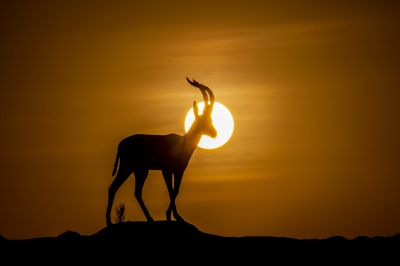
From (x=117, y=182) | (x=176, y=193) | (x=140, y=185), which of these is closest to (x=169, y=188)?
(x=176, y=193)

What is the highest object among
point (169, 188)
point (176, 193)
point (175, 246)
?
point (169, 188)

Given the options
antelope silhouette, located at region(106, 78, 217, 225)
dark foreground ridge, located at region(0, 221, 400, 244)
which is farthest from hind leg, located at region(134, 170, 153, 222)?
dark foreground ridge, located at region(0, 221, 400, 244)

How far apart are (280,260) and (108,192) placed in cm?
608

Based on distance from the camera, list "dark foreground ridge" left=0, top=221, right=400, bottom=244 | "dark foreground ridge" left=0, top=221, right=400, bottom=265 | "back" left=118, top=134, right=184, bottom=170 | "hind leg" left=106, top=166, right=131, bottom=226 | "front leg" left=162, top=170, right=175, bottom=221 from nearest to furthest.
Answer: "dark foreground ridge" left=0, top=221, right=400, bottom=265 → "dark foreground ridge" left=0, top=221, right=400, bottom=244 → "front leg" left=162, top=170, right=175, bottom=221 → "back" left=118, top=134, right=184, bottom=170 → "hind leg" left=106, top=166, right=131, bottom=226

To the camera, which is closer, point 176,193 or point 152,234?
point 152,234

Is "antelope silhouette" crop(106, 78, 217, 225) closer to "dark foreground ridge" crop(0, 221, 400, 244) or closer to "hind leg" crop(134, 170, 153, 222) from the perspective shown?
"hind leg" crop(134, 170, 153, 222)

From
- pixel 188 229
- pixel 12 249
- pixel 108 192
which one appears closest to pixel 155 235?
pixel 188 229

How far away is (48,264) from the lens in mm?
21875

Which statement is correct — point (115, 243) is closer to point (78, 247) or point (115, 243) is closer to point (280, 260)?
point (78, 247)

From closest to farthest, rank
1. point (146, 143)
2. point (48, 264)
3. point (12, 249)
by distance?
point (48, 264) < point (12, 249) < point (146, 143)

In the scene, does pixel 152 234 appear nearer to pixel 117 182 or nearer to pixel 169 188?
pixel 169 188

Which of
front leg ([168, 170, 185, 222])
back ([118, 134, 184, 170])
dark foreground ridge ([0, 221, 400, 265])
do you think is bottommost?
dark foreground ridge ([0, 221, 400, 265])

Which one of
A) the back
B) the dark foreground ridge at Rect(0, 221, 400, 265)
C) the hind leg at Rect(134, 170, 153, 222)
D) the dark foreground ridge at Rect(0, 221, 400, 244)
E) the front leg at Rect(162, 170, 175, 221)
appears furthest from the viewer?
the back

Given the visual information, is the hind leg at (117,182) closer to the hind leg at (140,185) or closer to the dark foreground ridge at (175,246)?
the hind leg at (140,185)
